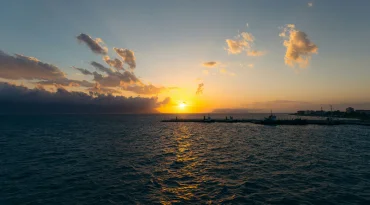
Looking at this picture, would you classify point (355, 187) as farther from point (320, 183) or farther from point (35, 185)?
point (35, 185)

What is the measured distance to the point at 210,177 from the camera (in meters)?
23.9

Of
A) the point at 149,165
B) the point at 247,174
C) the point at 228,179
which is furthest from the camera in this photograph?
the point at 149,165

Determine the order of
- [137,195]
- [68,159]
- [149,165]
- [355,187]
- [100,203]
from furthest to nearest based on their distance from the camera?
[68,159], [149,165], [355,187], [137,195], [100,203]

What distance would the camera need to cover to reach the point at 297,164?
29.8 meters

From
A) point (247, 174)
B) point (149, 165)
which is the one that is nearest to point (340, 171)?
point (247, 174)

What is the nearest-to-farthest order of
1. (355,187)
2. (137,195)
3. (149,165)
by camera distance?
(137,195), (355,187), (149,165)

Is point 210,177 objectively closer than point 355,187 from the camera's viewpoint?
No

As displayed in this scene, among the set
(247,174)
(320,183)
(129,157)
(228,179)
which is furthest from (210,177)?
(129,157)

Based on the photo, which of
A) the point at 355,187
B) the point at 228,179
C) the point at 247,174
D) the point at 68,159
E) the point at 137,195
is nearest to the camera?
the point at 137,195

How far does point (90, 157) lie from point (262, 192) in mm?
29626

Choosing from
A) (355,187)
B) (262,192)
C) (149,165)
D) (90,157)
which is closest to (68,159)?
(90,157)

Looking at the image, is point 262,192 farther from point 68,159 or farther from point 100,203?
point 68,159

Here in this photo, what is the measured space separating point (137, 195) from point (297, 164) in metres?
24.6

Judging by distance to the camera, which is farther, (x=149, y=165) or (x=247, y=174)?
(x=149, y=165)
